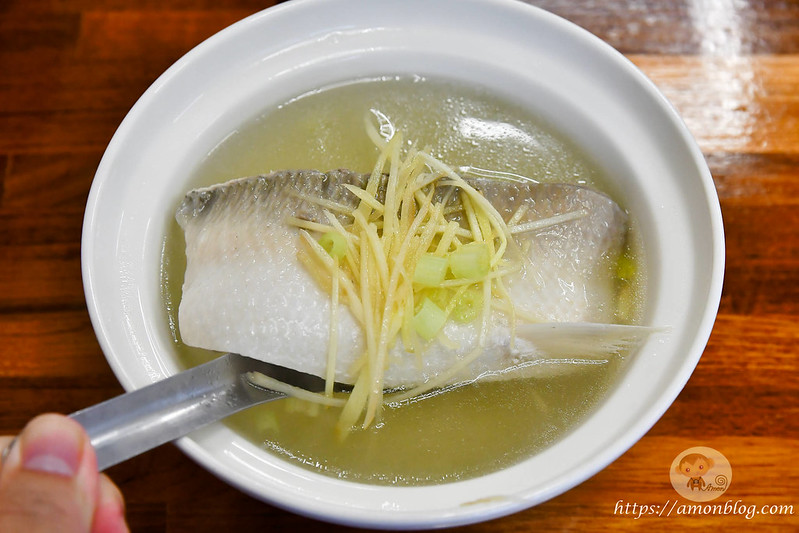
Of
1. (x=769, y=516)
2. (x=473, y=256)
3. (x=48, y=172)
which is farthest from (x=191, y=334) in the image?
(x=769, y=516)

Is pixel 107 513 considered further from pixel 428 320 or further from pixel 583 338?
pixel 583 338

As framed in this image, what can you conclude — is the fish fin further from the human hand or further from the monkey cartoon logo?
the human hand

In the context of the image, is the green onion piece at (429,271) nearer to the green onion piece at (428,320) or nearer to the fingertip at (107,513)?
the green onion piece at (428,320)

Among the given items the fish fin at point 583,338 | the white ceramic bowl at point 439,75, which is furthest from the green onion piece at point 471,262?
the white ceramic bowl at point 439,75

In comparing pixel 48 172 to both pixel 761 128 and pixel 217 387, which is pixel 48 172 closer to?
pixel 217 387

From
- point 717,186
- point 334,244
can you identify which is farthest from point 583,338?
point 717,186

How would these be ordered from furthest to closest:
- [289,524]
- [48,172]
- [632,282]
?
1. [48,172]
2. [632,282]
3. [289,524]

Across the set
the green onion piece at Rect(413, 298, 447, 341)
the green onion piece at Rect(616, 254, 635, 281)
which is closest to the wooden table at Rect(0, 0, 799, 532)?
the green onion piece at Rect(616, 254, 635, 281)
